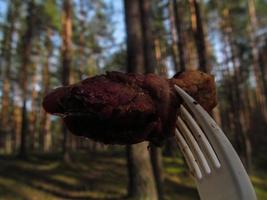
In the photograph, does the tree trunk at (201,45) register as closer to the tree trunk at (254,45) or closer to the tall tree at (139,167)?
the tall tree at (139,167)

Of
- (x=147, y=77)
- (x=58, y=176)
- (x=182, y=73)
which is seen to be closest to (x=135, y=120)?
(x=147, y=77)

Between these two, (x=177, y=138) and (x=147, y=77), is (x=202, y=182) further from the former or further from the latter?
(x=147, y=77)

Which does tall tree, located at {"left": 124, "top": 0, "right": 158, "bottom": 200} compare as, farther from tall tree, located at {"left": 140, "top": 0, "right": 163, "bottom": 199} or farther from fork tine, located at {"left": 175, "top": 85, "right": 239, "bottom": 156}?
fork tine, located at {"left": 175, "top": 85, "right": 239, "bottom": 156}

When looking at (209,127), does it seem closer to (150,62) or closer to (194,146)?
(194,146)

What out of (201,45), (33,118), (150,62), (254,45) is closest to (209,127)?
(150,62)

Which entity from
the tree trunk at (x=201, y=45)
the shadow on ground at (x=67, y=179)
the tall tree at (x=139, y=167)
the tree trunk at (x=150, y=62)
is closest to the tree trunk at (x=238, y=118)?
the shadow on ground at (x=67, y=179)
